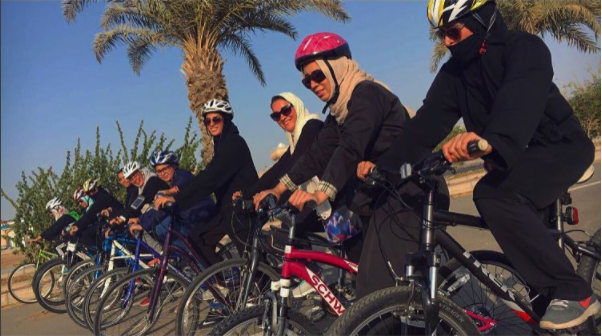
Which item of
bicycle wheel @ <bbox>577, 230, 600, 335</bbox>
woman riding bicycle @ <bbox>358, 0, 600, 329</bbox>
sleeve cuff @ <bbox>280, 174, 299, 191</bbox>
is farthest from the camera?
sleeve cuff @ <bbox>280, 174, 299, 191</bbox>

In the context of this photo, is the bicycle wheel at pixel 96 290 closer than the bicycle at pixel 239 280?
No

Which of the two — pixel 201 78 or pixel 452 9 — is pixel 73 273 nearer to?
pixel 452 9

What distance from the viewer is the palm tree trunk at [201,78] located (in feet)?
38.9

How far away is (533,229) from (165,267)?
3.02 meters

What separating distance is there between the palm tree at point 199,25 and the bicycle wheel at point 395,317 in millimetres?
9638

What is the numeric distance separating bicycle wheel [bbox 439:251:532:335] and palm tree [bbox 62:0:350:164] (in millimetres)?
9270

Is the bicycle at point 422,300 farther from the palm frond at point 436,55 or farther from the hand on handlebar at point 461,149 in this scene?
the palm frond at point 436,55

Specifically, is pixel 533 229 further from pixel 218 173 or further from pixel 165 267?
pixel 165 267

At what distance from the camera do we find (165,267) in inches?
170

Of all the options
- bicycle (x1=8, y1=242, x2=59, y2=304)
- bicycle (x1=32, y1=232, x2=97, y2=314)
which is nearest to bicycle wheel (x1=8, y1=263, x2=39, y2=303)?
bicycle (x1=8, y1=242, x2=59, y2=304)

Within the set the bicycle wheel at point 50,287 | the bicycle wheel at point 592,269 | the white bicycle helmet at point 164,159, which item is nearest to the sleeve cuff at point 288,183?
the bicycle wheel at point 592,269

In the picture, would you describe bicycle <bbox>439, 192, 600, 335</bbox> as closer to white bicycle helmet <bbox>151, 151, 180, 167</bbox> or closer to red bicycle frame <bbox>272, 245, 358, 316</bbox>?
red bicycle frame <bbox>272, 245, 358, 316</bbox>

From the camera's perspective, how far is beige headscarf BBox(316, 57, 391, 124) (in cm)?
308

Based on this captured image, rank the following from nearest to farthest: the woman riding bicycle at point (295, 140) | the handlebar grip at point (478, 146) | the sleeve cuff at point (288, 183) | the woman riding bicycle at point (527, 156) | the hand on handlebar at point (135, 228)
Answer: the handlebar grip at point (478, 146)
the woman riding bicycle at point (527, 156)
the sleeve cuff at point (288, 183)
the woman riding bicycle at point (295, 140)
the hand on handlebar at point (135, 228)
